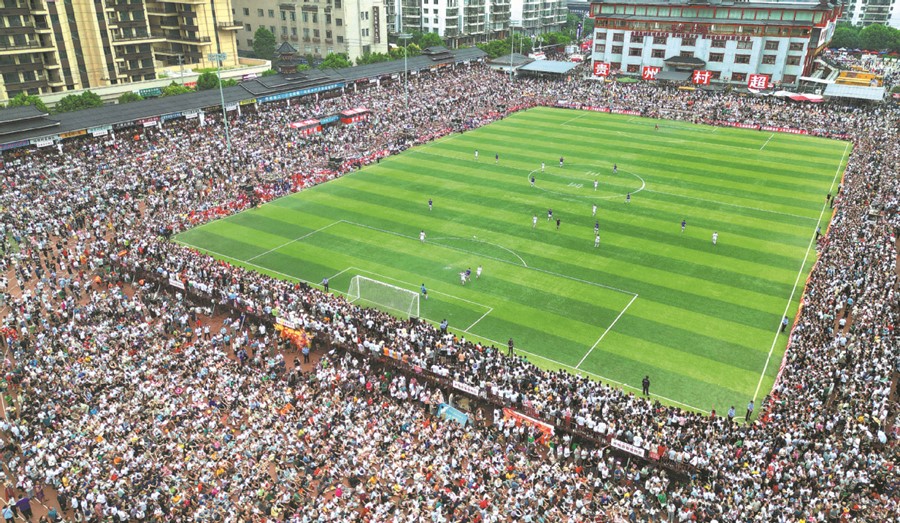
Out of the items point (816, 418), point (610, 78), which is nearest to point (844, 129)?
point (610, 78)

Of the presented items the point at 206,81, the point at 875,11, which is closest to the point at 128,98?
the point at 206,81

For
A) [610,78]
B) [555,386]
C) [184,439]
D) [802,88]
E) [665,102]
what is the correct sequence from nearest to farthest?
[184,439], [555,386], [665,102], [802,88], [610,78]

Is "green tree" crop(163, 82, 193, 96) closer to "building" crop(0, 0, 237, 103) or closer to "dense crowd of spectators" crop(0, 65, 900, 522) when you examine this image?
"building" crop(0, 0, 237, 103)

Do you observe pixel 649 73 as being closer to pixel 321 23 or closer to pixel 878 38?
pixel 321 23

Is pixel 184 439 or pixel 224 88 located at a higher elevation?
pixel 224 88

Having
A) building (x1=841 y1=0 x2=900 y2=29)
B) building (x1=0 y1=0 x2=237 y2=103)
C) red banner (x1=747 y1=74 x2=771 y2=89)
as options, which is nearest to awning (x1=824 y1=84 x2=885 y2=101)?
red banner (x1=747 y1=74 x2=771 y2=89)

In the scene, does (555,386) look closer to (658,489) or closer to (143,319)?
(658,489)
